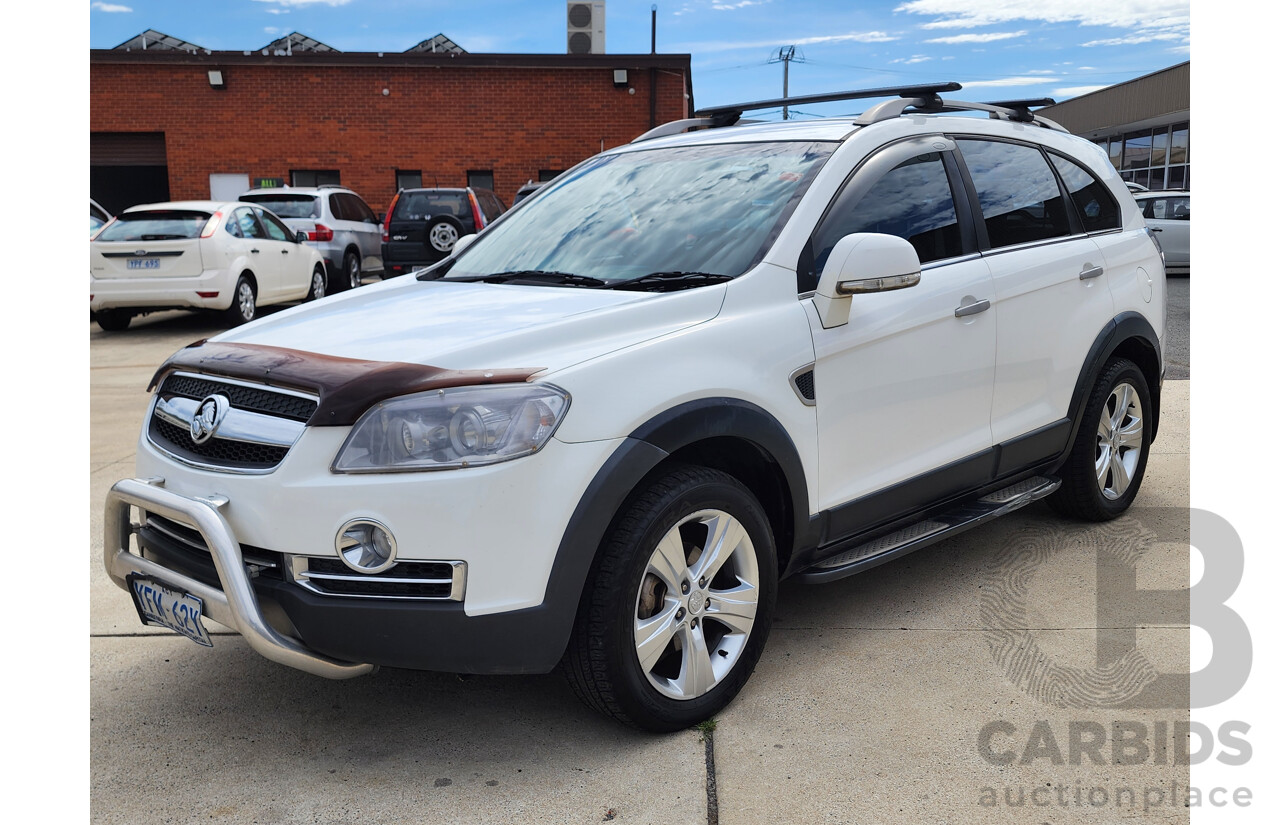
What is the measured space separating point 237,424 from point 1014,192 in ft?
10.3

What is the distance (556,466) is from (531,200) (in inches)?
83.9

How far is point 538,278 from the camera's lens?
374 centimetres

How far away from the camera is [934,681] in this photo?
136 inches

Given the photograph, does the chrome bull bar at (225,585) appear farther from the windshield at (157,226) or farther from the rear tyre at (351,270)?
the rear tyre at (351,270)

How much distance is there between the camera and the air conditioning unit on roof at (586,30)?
91.7 feet

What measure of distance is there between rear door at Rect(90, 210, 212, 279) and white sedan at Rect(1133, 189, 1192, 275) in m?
15.2

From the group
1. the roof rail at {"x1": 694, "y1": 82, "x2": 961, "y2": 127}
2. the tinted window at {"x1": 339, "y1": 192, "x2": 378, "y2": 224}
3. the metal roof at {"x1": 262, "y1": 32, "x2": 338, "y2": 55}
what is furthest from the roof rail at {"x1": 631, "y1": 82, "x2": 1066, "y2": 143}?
the metal roof at {"x1": 262, "y1": 32, "x2": 338, "y2": 55}

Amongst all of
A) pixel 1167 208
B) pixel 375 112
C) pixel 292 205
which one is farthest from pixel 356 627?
pixel 375 112

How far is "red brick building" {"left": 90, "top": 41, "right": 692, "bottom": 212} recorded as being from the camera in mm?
26359

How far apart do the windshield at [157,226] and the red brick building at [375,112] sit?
47.3ft

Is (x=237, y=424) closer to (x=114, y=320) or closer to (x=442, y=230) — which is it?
(x=114, y=320)

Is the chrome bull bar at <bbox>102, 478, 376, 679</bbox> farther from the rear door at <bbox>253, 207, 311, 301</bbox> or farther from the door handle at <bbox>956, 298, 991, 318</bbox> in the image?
the rear door at <bbox>253, 207, 311, 301</bbox>

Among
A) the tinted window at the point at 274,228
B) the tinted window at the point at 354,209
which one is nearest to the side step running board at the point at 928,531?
the tinted window at the point at 274,228

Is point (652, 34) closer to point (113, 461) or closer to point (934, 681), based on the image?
point (113, 461)
